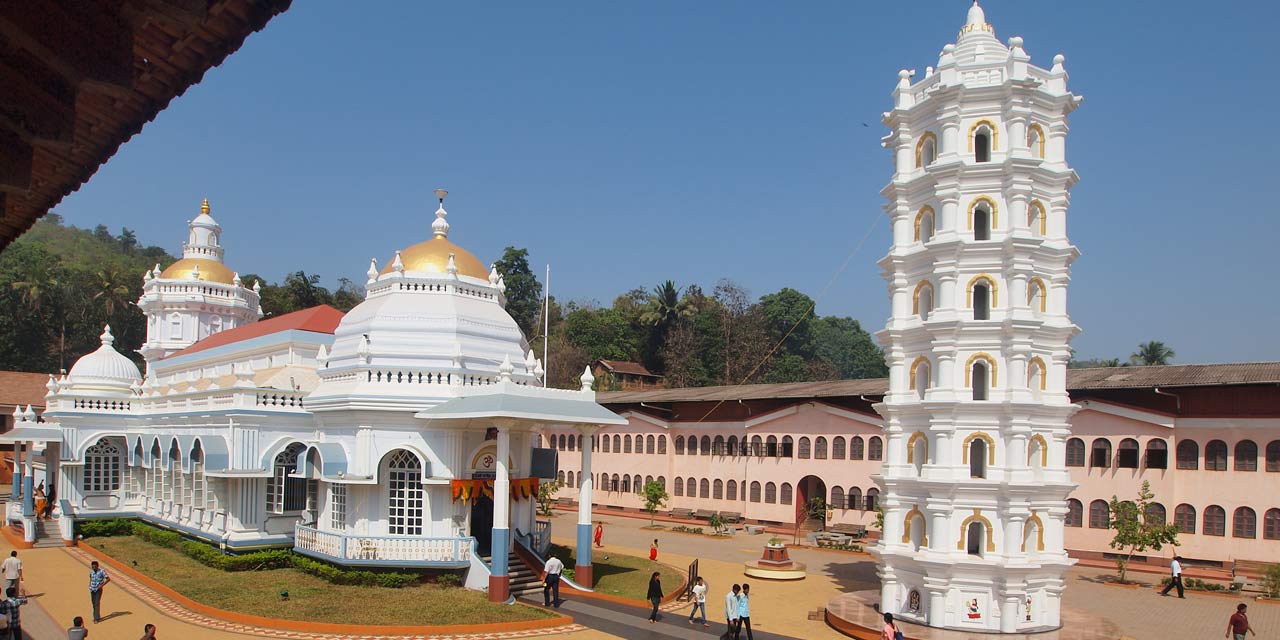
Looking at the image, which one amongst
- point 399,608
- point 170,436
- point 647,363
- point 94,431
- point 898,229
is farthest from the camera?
point 647,363

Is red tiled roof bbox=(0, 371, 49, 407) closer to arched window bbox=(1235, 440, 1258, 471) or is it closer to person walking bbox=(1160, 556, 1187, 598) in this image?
person walking bbox=(1160, 556, 1187, 598)

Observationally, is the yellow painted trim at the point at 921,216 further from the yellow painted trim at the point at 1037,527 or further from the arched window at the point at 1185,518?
the arched window at the point at 1185,518

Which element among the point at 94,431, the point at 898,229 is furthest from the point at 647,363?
the point at 898,229

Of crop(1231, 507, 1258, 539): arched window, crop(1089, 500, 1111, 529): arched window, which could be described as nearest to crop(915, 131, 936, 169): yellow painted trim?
crop(1089, 500, 1111, 529): arched window

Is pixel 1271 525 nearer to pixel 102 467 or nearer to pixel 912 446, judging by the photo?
pixel 912 446

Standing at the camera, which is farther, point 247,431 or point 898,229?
point 247,431

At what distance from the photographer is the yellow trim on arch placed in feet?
65.7

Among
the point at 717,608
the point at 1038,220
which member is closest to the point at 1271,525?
the point at 1038,220

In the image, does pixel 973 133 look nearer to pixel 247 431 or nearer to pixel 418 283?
pixel 418 283

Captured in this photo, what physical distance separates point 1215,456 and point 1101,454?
3331mm

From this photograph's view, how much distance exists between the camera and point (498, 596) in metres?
21.0

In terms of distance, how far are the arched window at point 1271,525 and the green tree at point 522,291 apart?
199 feet

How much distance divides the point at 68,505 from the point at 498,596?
18.6 meters

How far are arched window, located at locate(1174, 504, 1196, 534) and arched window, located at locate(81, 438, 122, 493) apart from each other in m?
36.6
